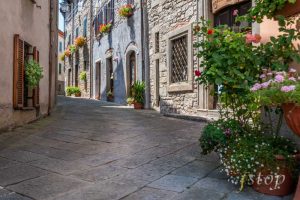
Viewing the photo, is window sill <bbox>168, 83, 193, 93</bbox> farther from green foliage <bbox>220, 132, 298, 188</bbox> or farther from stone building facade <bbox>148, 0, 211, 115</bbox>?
green foliage <bbox>220, 132, 298, 188</bbox>

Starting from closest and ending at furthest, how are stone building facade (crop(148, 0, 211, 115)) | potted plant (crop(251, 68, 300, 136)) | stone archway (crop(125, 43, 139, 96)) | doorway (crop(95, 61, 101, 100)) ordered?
1. potted plant (crop(251, 68, 300, 136))
2. stone building facade (crop(148, 0, 211, 115))
3. stone archway (crop(125, 43, 139, 96))
4. doorway (crop(95, 61, 101, 100))

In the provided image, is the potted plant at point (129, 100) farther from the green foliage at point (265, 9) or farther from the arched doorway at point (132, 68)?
the green foliage at point (265, 9)

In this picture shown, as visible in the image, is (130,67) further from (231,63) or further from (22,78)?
(231,63)

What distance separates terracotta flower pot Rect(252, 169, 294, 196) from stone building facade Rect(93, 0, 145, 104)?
9443mm

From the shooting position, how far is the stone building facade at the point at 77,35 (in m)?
20.5

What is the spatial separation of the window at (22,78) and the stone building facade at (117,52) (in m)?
4.92

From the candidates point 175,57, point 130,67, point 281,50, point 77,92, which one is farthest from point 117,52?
point 281,50

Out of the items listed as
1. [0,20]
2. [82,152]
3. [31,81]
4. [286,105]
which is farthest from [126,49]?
[286,105]

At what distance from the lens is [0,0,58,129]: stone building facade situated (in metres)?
6.45

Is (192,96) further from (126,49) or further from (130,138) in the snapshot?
(126,49)

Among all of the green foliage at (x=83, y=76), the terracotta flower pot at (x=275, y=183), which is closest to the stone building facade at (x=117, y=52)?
the green foliage at (x=83, y=76)

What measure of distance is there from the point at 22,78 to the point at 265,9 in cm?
539

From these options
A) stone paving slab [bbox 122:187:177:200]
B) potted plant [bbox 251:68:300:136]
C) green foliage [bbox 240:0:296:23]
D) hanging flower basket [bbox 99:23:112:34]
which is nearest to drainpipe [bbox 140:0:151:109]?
hanging flower basket [bbox 99:23:112:34]

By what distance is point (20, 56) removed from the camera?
722 centimetres
